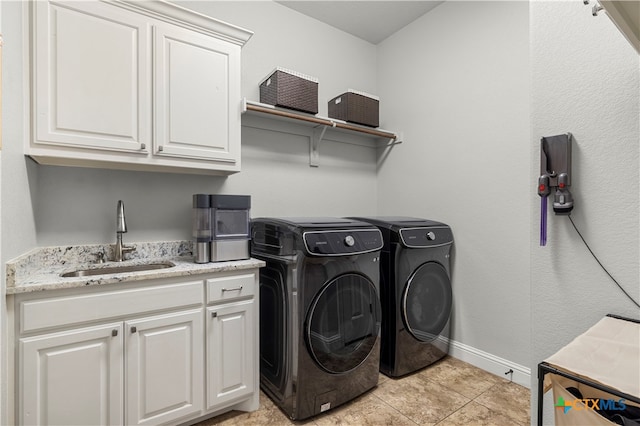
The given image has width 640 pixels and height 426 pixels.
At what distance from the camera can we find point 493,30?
7.46ft

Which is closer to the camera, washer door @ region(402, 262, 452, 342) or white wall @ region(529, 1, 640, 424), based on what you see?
white wall @ region(529, 1, 640, 424)

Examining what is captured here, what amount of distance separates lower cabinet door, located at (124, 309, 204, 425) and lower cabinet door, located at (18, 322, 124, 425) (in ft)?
0.19

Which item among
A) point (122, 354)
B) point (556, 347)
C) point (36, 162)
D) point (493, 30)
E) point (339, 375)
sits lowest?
point (339, 375)

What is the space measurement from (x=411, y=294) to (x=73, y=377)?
6.26 feet

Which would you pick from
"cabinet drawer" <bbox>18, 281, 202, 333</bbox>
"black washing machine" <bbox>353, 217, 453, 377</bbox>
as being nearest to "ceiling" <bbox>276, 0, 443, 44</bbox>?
"black washing machine" <bbox>353, 217, 453, 377</bbox>

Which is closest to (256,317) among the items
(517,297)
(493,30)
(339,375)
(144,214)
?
(339,375)

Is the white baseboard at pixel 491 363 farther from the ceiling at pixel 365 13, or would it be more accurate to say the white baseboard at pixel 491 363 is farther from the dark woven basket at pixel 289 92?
the ceiling at pixel 365 13

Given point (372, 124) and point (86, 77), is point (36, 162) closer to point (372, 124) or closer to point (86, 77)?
point (86, 77)

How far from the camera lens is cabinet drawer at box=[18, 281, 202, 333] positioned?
51.4 inches

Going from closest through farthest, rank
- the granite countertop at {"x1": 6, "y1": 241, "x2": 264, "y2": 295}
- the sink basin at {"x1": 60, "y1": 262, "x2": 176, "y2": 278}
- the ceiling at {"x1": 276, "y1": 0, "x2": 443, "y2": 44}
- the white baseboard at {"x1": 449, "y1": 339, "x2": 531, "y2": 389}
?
1. the granite countertop at {"x1": 6, "y1": 241, "x2": 264, "y2": 295}
2. the sink basin at {"x1": 60, "y1": 262, "x2": 176, "y2": 278}
3. the white baseboard at {"x1": 449, "y1": 339, "x2": 531, "y2": 389}
4. the ceiling at {"x1": 276, "y1": 0, "x2": 443, "y2": 44}

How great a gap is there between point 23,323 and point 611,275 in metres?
2.28

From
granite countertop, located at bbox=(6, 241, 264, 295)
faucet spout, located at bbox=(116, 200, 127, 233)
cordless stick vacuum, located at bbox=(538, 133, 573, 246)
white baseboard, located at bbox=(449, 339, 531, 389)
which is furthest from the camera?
white baseboard, located at bbox=(449, 339, 531, 389)

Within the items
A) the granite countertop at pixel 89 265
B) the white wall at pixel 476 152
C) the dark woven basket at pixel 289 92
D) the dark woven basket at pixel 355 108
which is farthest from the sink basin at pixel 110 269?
the white wall at pixel 476 152

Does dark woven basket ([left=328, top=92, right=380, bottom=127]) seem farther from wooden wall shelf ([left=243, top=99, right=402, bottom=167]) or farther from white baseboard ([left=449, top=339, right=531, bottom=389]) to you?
white baseboard ([left=449, top=339, right=531, bottom=389])
